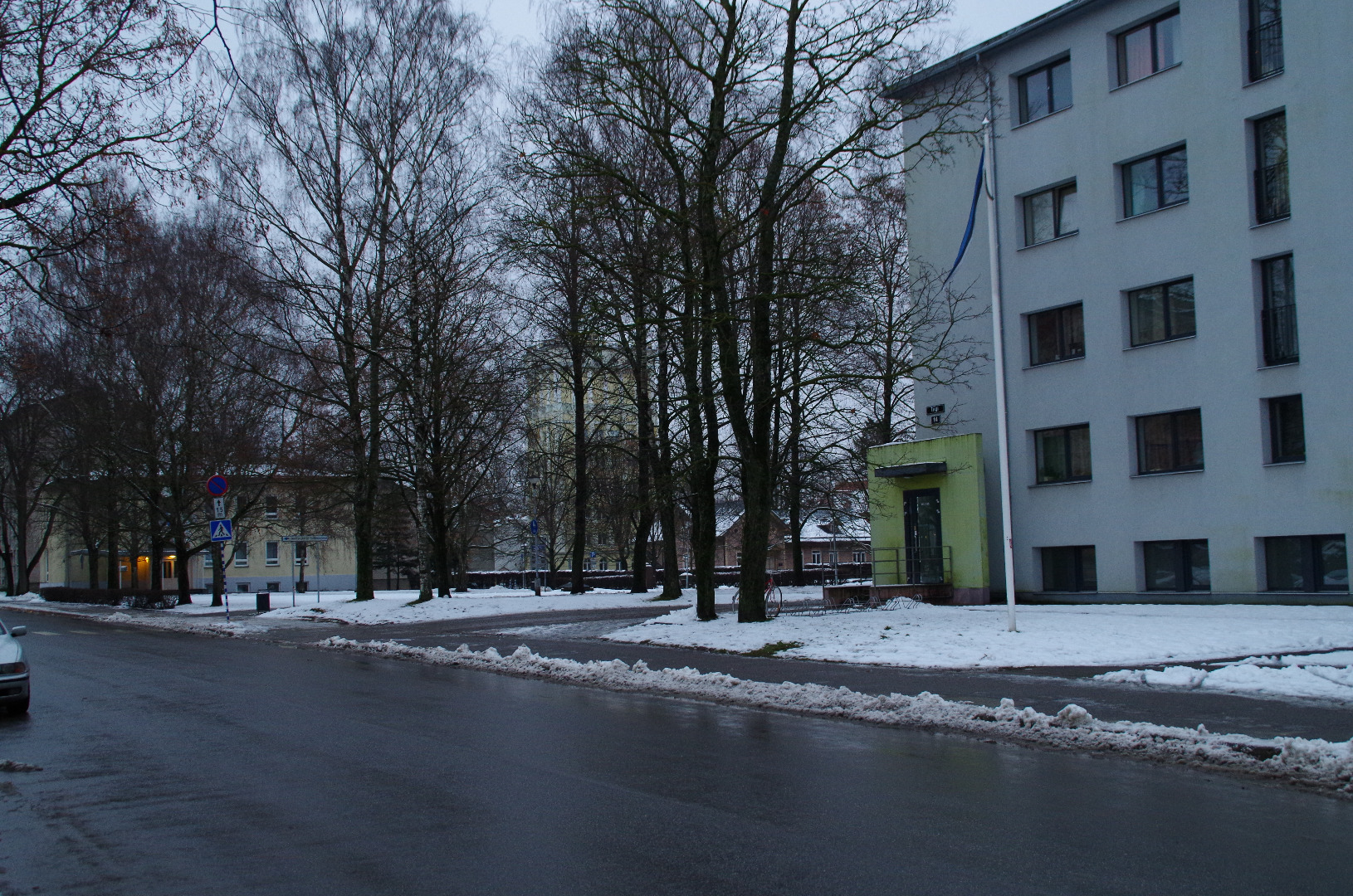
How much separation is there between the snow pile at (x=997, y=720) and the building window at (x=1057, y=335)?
15.8m

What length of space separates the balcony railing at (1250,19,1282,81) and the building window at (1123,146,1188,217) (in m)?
2.12

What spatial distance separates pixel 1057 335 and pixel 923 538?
20.1ft

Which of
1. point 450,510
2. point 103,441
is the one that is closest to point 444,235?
point 450,510

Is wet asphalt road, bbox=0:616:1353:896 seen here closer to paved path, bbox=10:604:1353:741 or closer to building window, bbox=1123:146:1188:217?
paved path, bbox=10:604:1353:741

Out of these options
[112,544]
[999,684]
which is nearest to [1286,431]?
[999,684]

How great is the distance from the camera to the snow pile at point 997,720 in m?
7.90

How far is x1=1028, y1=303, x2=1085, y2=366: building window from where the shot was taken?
26578mm

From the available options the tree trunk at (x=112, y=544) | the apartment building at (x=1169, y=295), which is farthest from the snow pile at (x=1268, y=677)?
the tree trunk at (x=112, y=544)

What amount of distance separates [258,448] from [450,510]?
10.5 metres

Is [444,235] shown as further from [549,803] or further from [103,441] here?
[549,803]

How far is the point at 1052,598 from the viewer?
26609 mm

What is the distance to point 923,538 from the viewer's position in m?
28.6

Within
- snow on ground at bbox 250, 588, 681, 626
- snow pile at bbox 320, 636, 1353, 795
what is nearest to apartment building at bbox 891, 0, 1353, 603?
snow pile at bbox 320, 636, 1353, 795

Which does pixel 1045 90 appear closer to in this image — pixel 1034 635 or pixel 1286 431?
pixel 1286 431
